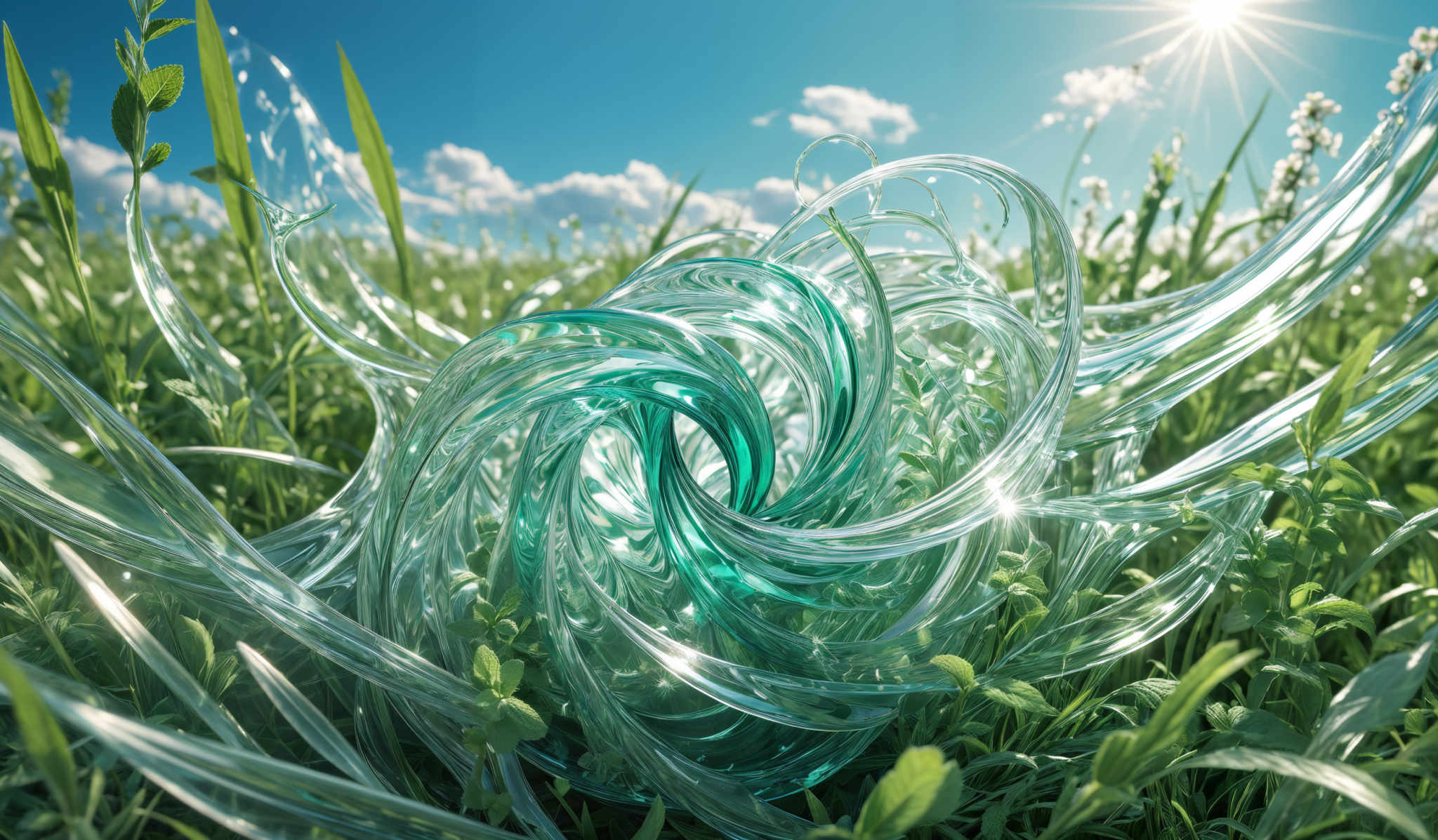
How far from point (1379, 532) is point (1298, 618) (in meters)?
0.69

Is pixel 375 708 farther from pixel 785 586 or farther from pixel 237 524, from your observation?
pixel 237 524

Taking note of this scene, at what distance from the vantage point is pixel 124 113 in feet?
2.35

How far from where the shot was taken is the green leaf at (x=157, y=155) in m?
0.71

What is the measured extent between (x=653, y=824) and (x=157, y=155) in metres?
0.72

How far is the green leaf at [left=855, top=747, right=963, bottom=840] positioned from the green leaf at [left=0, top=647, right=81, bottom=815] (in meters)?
0.37

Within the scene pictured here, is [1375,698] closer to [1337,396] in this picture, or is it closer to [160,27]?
[1337,396]

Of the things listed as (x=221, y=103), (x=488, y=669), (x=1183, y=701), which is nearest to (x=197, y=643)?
(x=488, y=669)

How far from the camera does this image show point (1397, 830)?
0.52m

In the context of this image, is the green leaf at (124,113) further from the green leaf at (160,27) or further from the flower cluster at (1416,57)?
the flower cluster at (1416,57)

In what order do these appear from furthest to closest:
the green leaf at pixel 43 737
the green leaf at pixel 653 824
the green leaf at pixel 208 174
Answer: the green leaf at pixel 208 174 < the green leaf at pixel 653 824 < the green leaf at pixel 43 737


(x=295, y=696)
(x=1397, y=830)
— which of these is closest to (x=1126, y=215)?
(x=1397, y=830)

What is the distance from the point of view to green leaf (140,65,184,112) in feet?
2.31

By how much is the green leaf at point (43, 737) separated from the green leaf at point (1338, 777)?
1.81ft

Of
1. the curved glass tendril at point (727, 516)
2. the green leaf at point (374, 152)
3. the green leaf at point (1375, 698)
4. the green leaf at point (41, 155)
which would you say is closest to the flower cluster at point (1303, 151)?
the curved glass tendril at point (727, 516)
